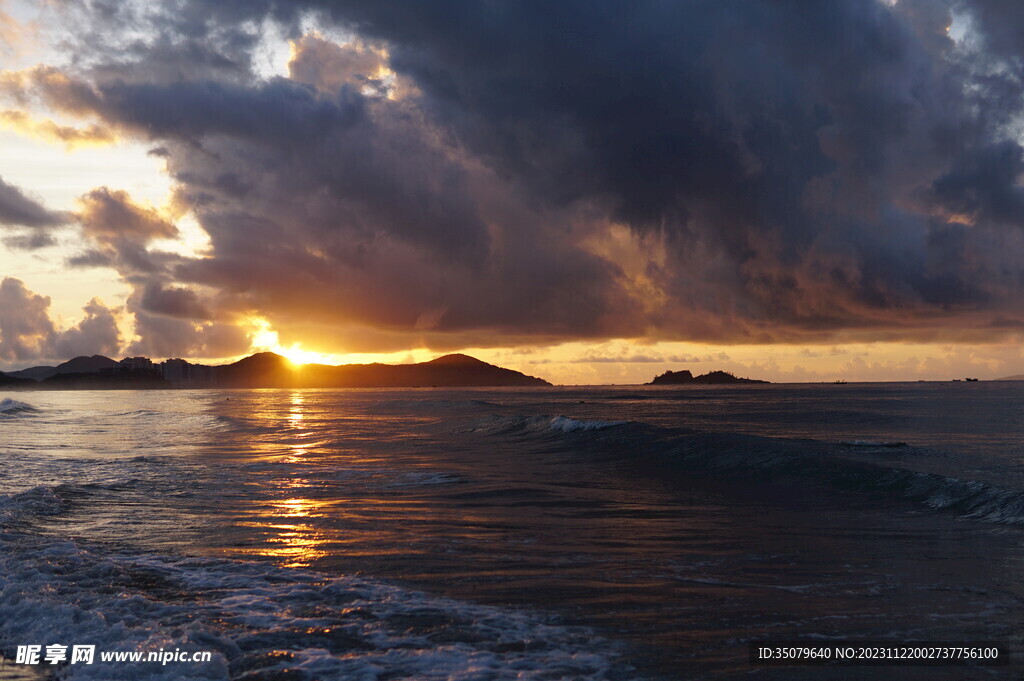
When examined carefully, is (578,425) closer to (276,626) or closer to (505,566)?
(505,566)

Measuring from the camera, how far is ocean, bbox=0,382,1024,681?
7.86 metres

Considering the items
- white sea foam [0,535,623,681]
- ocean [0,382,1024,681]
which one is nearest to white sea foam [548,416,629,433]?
ocean [0,382,1024,681]

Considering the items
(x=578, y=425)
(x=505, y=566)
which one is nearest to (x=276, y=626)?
(x=505, y=566)

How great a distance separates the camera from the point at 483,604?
9469mm

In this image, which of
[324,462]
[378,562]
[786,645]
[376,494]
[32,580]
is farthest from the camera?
[324,462]

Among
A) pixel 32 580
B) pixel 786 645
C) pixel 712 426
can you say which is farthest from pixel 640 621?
pixel 712 426

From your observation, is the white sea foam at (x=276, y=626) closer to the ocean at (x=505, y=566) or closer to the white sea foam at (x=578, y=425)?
the ocean at (x=505, y=566)

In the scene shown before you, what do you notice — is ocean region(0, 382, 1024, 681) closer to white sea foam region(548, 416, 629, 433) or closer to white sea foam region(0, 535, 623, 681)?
white sea foam region(0, 535, 623, 681)

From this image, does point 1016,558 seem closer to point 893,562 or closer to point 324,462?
point 893,562

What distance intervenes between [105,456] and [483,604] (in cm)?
2656

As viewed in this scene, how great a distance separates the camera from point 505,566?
11.4 meters

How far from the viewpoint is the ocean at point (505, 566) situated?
786cm

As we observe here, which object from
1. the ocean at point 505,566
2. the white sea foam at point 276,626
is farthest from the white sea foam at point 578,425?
the white sea foam at point 276,626

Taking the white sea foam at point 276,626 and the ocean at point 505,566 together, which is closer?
the white sea foam at point 276,626
